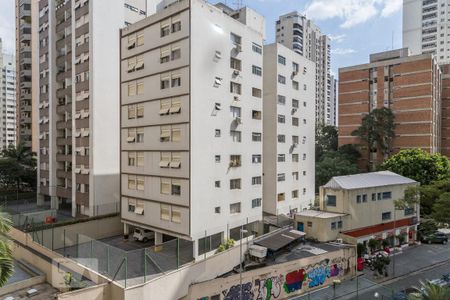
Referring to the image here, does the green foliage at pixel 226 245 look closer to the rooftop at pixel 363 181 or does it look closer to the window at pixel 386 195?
the rooftop at pixel 363 181

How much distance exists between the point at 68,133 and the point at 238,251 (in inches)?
1114

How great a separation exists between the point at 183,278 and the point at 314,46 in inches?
4118

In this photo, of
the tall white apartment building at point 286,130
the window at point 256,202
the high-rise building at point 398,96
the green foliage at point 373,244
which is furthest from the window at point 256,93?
the high-rise building at point 398,96

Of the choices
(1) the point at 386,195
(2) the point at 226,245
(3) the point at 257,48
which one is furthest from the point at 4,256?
(1) the point at 386,195

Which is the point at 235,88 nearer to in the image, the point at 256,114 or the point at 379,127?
the point at 256,114

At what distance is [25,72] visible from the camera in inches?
2539

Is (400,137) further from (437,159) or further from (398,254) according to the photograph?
(398,254)

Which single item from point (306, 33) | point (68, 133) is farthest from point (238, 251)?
point (306, 33)

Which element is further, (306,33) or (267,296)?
(306,33)

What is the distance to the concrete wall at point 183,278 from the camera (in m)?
19.6

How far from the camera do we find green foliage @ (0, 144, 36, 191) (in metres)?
51.7

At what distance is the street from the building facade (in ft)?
8.58

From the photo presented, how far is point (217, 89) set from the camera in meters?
29.4

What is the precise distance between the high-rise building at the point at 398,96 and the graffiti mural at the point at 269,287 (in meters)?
47.0
